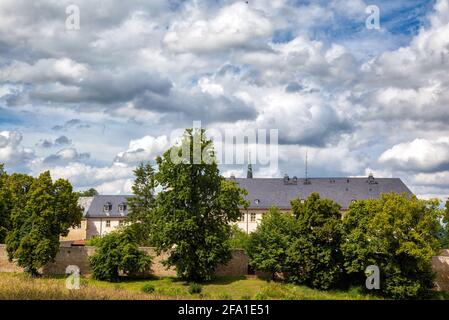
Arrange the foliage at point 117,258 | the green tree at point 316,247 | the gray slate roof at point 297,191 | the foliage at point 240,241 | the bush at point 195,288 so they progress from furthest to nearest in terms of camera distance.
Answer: the gray slate roof at point 297,191, the foliage at point 240,241, the foliage at point 117,258, the green tree at point 316,247, the bush at point 195,288

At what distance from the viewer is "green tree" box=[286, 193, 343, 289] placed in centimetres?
4419

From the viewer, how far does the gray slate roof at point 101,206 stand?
83.9 meters

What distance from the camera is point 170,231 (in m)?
45.4

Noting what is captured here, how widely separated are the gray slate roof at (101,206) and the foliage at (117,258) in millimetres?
35217

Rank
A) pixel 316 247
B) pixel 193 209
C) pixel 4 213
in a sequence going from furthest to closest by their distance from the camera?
pixel 4 213
pixel 193 209
pixel 316 247

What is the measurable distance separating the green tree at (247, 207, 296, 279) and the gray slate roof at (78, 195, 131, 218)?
3851 cm

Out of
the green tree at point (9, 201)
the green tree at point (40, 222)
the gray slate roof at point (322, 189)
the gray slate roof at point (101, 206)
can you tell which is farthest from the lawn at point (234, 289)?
the gray slate roof at point (101, 206)

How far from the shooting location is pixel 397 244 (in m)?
43.0

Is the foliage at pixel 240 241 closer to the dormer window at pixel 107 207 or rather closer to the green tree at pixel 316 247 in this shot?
the green tree at pixel 316 247

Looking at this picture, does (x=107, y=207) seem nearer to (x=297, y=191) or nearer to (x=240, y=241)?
(x=297, y=191)

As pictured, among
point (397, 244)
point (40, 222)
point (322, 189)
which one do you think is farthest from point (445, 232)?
point (40, 222)

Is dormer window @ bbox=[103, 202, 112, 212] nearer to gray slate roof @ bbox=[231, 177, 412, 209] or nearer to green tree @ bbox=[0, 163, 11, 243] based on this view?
gray slate roof @ bbox=[231, 177, 412, 209]

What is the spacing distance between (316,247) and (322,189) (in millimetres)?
37294

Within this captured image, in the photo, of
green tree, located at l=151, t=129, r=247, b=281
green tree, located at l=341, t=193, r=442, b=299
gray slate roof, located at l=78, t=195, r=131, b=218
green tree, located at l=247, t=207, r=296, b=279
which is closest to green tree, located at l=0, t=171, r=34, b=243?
green tree, located at l=151, t=129, r=247, b=281
